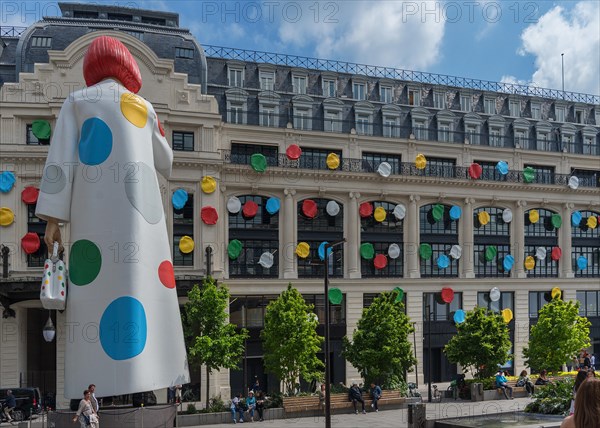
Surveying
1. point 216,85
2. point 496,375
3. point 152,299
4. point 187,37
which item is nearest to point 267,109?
point 216,85

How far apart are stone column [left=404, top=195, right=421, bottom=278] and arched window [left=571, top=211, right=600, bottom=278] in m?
13.7

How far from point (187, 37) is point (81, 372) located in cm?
2778

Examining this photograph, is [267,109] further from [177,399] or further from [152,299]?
[152,299]

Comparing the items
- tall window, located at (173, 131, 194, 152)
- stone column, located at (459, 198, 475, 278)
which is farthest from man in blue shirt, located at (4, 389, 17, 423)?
stone column, located at (459, 198, 475, 278)

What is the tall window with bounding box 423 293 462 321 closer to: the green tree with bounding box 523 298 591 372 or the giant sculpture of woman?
the green tree with bounding box 523 298 591 372

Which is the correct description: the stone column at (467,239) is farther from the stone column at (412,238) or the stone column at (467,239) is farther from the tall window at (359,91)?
the tall window at (359,91)

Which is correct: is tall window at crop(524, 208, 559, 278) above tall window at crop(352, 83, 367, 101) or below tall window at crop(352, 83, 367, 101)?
below

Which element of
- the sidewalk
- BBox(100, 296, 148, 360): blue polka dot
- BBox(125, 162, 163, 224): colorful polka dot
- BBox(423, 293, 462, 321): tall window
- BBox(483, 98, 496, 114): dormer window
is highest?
BBox(483, 98, 496, 114): dormer window

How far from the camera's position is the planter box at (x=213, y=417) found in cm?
2980

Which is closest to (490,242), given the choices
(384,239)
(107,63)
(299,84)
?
(384,239)

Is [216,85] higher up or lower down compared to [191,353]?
higher up

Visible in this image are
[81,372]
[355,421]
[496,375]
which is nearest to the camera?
[81,372]

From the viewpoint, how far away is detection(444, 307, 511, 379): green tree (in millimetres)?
37219

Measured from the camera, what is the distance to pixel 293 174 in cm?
4341
